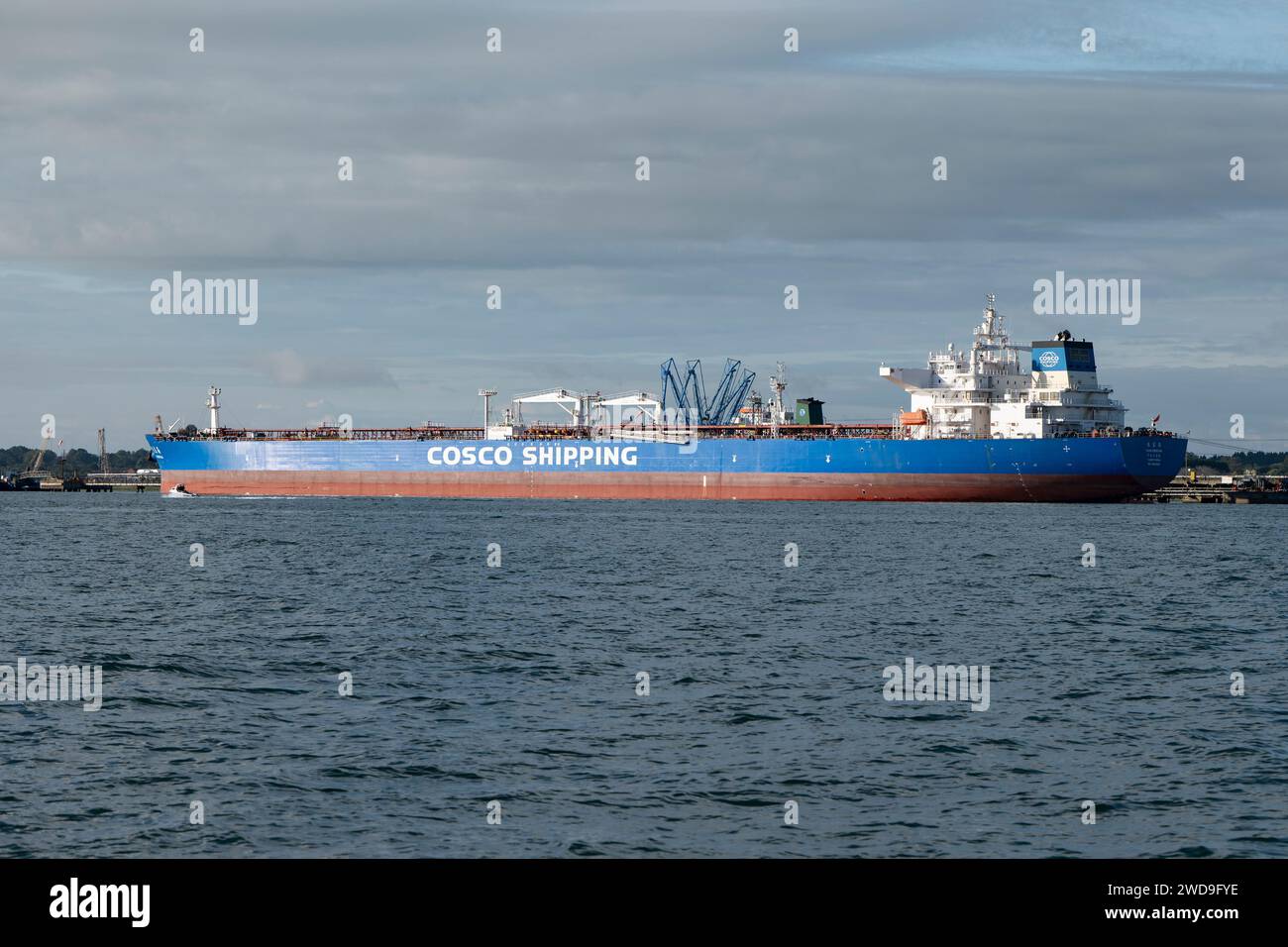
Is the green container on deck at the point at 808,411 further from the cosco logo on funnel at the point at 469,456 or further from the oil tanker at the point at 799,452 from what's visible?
the cosco logo on funnel at the point at 469,456

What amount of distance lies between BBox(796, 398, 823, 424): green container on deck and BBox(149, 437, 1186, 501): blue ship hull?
929 cm

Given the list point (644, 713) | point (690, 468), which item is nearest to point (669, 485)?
point (690, 468)

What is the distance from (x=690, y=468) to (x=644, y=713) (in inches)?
3288

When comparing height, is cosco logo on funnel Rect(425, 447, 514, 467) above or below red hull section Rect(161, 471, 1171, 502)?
above

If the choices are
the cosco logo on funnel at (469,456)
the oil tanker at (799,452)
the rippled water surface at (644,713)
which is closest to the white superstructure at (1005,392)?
the oil tanker at (799,452)

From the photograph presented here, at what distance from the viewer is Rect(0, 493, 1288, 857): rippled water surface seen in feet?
49.6

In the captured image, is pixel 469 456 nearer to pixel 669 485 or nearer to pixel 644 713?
pixel 669 485

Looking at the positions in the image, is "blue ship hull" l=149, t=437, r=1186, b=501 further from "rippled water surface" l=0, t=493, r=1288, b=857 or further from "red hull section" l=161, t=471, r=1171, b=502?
"rippled water surface" l=0, t=493, r=1288, b=857

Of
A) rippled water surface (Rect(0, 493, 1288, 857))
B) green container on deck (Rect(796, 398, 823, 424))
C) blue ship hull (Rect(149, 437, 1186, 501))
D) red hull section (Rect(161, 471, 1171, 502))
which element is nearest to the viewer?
rippled water surface (Rect(0, 493, 1288, 857))

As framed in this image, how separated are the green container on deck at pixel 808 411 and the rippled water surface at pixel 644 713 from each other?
61.6 metres

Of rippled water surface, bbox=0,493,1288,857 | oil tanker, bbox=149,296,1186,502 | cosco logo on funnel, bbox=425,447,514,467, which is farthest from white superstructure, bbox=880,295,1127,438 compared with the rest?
rippled water surface, bbox=0,493,1288,857

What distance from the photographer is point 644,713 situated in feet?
70.5
